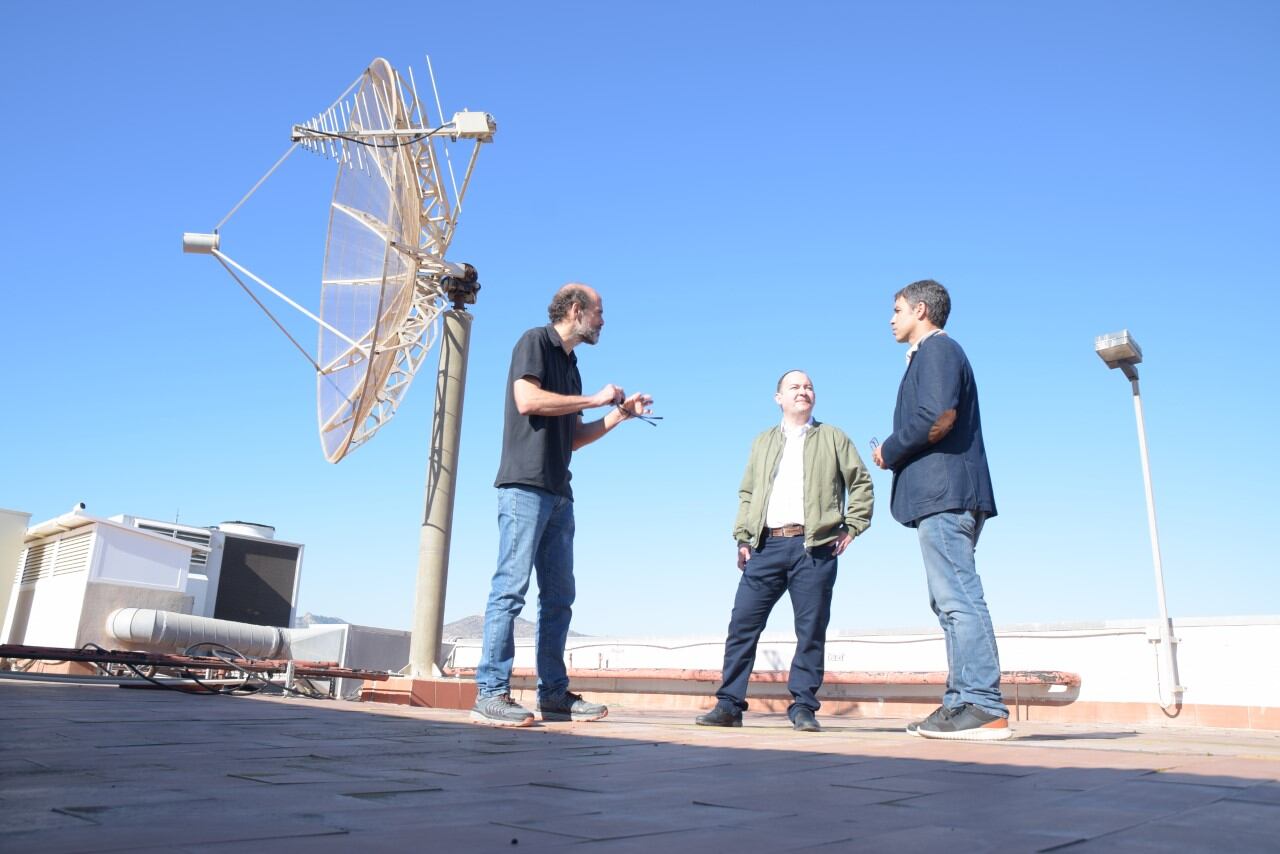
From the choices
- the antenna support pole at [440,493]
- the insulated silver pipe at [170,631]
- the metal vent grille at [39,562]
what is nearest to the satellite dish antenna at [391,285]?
the antenna support pole at [440,493]

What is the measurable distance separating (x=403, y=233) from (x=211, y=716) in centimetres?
902

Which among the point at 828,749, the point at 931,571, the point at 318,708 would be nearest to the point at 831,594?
the point at 931,571

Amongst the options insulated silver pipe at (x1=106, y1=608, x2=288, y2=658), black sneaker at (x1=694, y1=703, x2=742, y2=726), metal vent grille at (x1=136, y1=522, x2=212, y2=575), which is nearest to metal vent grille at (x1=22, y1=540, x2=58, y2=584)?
metal vent grille at (x1=136, y1=522, x2=212, y2=575)

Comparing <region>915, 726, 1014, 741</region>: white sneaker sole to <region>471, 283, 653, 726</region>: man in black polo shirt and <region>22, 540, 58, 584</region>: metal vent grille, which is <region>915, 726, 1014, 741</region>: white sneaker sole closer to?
<region>471, 283, 653, 726</region>: man in black polo shirt

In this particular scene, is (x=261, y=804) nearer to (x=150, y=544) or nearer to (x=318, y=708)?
(x=318, y=708)

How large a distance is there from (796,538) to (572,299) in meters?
1.62

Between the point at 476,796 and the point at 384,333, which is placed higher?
the point at 384,333

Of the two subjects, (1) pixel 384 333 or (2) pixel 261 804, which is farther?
(1) pixel 384 333

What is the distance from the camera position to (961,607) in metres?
3.80

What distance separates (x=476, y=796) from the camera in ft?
5.93

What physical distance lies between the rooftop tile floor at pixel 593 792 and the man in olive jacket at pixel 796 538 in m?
1.23

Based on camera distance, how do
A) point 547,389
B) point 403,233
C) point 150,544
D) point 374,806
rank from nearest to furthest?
point 374,806 → point 547,389 → point 403,233 → point 150,544

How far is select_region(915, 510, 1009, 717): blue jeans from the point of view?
3.68 meters

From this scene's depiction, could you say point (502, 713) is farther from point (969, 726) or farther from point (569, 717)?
point (969, 726)
